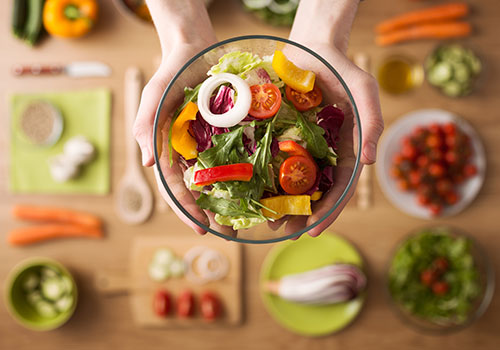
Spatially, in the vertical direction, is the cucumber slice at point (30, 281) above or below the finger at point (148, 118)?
below

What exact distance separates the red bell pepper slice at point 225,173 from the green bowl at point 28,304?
153 centimetres

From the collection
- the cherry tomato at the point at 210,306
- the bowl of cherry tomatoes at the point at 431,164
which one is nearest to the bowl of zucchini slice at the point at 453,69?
the bowl of cherry tomatoes at the point at 431,164

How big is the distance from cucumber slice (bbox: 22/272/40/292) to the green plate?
124cm

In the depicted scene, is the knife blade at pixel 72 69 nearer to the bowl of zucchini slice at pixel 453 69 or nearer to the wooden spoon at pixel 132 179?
the wooden spoon at pixel 132 179

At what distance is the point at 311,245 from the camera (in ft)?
7.46

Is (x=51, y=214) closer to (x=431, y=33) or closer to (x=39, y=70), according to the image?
(x=39, y=70)

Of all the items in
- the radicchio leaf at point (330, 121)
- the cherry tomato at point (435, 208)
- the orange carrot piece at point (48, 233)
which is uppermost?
the radicchio leaf at point (330, 121)

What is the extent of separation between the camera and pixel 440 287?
2.17 m

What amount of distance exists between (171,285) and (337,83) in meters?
1.54

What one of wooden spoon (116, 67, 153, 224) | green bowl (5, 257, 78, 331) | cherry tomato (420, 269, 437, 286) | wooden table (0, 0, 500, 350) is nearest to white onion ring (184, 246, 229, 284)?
wooden table (0, 0, 500, 350)

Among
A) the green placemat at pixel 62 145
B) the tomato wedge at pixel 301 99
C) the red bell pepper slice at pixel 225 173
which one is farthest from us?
the green placemat at pixel 62 145

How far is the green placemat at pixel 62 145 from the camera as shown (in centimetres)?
231

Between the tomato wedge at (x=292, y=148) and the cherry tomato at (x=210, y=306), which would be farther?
the cherry tomato at (x=210, y=306)

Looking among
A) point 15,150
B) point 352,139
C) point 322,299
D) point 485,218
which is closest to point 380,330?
point 322,299
